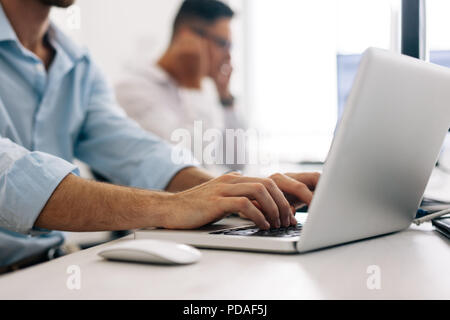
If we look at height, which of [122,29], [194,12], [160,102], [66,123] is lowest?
[160,102]

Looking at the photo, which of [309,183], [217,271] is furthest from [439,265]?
[309,183]

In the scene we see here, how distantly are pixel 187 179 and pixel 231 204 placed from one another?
0.45 meters

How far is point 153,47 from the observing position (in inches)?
106

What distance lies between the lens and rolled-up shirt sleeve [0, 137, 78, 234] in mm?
714

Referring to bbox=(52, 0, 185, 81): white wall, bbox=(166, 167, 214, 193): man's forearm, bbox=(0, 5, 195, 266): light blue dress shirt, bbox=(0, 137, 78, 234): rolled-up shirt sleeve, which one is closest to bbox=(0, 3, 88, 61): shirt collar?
bbox=(0, 5, 195, 266): light blue dress shirt

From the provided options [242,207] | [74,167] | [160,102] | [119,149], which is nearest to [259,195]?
[242,207]

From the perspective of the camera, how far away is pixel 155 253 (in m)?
0.52

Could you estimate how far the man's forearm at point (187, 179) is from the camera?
1097 millimetres

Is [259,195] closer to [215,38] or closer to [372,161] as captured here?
[372,161]

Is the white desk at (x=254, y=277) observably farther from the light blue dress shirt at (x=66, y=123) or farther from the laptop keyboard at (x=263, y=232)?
the light blue dress shirt at (x=66, y=123)

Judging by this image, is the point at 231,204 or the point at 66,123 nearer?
the point at 231,204
